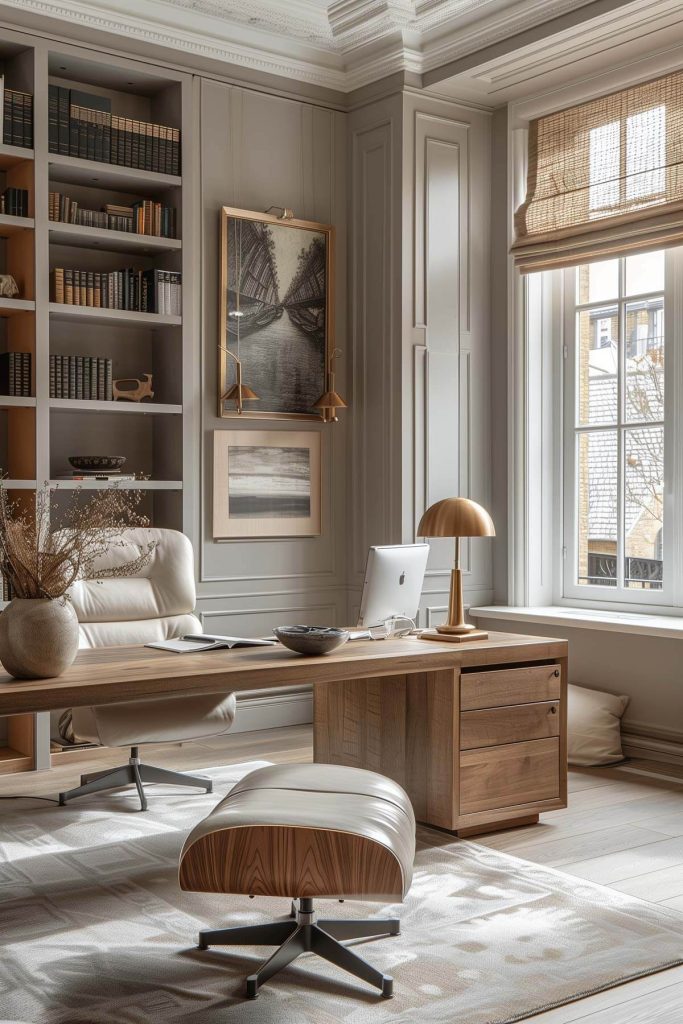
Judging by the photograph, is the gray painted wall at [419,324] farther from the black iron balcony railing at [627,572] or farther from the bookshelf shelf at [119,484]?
the bookshelf shelf at [119,484]

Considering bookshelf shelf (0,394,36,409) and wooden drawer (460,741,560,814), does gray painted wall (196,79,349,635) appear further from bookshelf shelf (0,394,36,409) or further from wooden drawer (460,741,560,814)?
wooden drawer (460,741,560,814)

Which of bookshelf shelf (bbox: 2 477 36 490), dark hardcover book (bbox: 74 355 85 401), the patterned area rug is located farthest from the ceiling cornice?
the patterned area rug

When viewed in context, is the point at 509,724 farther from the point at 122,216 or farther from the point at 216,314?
the point at 122,216

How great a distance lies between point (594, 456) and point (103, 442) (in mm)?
2352

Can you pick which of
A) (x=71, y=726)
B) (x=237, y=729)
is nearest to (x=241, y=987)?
(x=71, y=726)

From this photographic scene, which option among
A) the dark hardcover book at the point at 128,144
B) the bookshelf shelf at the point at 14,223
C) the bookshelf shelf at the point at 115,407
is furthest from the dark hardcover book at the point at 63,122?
the bookshelf shelf at the point at 115,407

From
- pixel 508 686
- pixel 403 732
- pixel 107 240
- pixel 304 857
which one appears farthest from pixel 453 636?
pixel 107 240

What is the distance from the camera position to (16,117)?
441 cm

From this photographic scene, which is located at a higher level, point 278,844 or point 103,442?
point 103,442

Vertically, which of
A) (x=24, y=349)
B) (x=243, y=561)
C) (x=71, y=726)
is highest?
(x=24, y=349)

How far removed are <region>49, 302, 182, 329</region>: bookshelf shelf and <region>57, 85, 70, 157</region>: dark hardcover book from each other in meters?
0.66

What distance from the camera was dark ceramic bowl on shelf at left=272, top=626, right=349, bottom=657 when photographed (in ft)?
10.2

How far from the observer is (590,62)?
4809 millimetres

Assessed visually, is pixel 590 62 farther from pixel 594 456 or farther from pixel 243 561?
pixel 243 561
